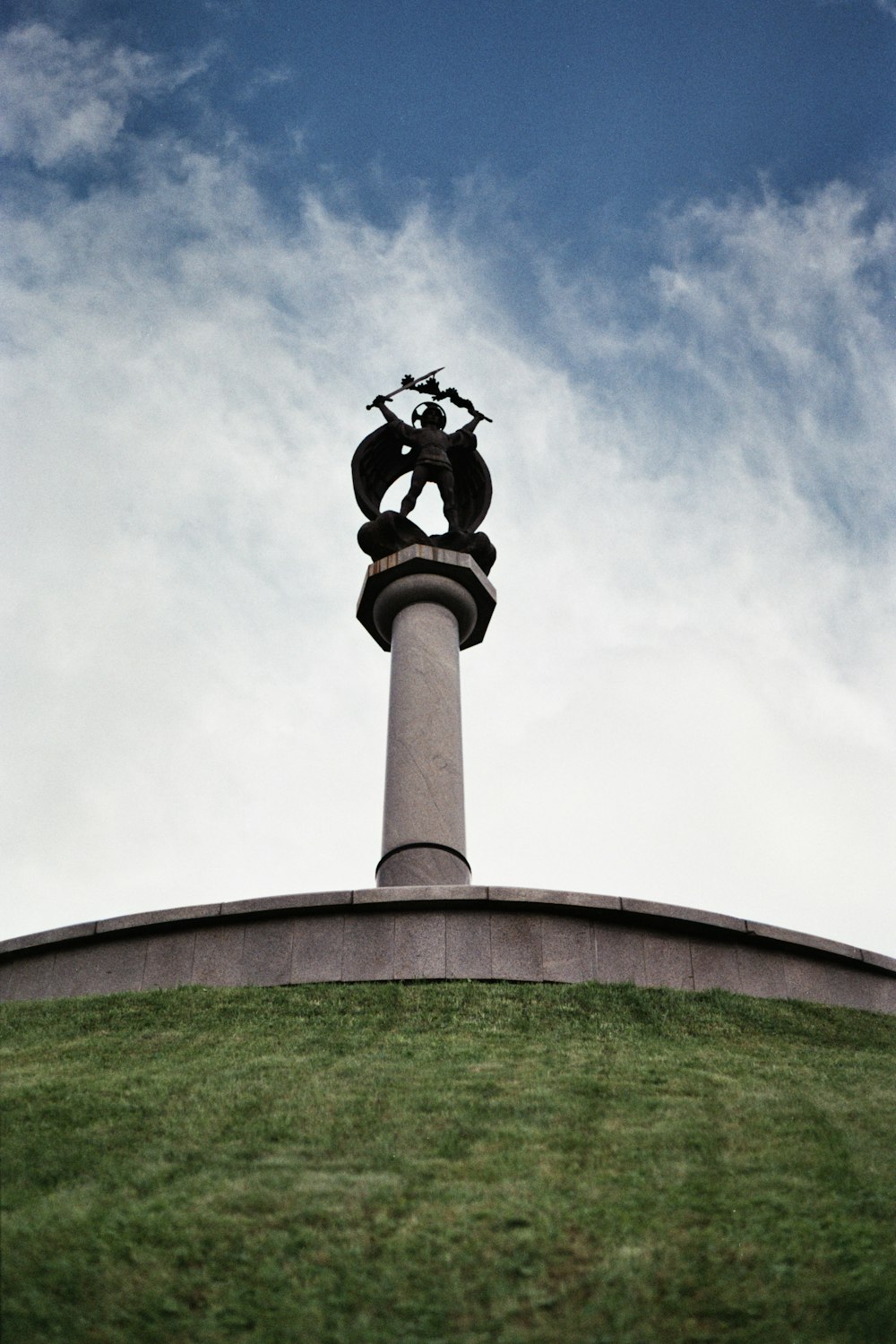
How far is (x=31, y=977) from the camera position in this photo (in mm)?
12516

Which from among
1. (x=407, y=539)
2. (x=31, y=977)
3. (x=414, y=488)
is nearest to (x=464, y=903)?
(x=31, y=977)

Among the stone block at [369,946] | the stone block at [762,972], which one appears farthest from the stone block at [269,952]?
the stone block at [762,972]

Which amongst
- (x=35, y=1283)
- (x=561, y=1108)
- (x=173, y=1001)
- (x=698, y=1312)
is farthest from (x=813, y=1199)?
(x=173, y=1001)

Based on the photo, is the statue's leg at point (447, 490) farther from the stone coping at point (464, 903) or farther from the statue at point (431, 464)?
the stone coping at point (464, 903)

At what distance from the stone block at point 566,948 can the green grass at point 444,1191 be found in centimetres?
261

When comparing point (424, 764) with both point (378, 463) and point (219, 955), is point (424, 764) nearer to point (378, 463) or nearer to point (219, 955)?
point (219, 955)

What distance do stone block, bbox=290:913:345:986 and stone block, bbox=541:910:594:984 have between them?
1971mm

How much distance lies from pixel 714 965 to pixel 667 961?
0.51 m

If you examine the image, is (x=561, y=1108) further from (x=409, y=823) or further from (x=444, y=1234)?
(x=409, y=823)

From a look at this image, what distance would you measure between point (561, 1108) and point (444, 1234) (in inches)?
72.8

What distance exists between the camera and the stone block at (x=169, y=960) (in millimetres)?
11656

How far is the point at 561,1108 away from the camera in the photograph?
21.2ft

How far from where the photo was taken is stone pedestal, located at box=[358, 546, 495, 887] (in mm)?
14023

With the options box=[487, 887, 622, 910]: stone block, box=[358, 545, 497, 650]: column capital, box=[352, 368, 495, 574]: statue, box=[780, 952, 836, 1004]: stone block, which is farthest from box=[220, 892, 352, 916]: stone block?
box=[352, 368, 495, 574]: statue
